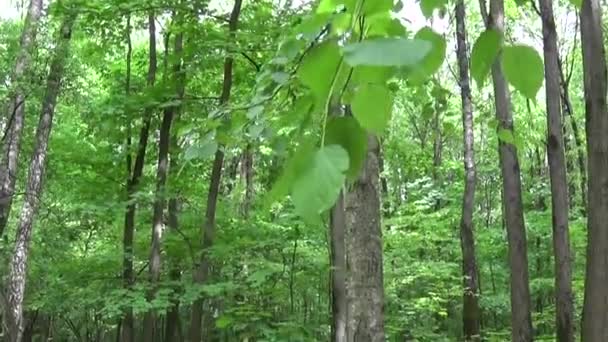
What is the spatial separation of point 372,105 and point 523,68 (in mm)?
157

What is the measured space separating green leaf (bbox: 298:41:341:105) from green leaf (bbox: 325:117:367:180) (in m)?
0.03

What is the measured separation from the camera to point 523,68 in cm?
65

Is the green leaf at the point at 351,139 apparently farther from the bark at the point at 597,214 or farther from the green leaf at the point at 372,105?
the bark at the point at 597,214

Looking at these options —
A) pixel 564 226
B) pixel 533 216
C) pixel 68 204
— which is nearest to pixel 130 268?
pixel 68 204

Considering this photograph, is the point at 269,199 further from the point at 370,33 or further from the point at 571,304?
the point at 571,304

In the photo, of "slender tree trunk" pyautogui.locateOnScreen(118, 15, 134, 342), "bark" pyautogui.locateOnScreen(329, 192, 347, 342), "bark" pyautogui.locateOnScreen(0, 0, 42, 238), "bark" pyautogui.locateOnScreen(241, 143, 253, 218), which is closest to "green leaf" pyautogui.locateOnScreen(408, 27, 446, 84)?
"bark" pyautogui.locateOnScreen(329, 192, 347, 342)

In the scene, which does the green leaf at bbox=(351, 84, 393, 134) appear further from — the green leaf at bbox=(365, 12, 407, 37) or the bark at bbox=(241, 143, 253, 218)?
the bark at bbox=(241, 143, 253, 218)

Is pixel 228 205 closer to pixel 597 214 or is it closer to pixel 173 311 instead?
pixel 173 311

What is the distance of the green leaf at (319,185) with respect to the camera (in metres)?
0.46

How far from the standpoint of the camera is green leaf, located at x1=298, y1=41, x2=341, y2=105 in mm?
561

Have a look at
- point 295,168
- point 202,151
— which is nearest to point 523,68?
point 295,168

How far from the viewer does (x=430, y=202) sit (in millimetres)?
16406

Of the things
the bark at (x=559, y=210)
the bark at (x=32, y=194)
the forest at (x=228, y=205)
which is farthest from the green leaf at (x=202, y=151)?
the bark at (x=32, y=194)

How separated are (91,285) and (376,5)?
1116cm
